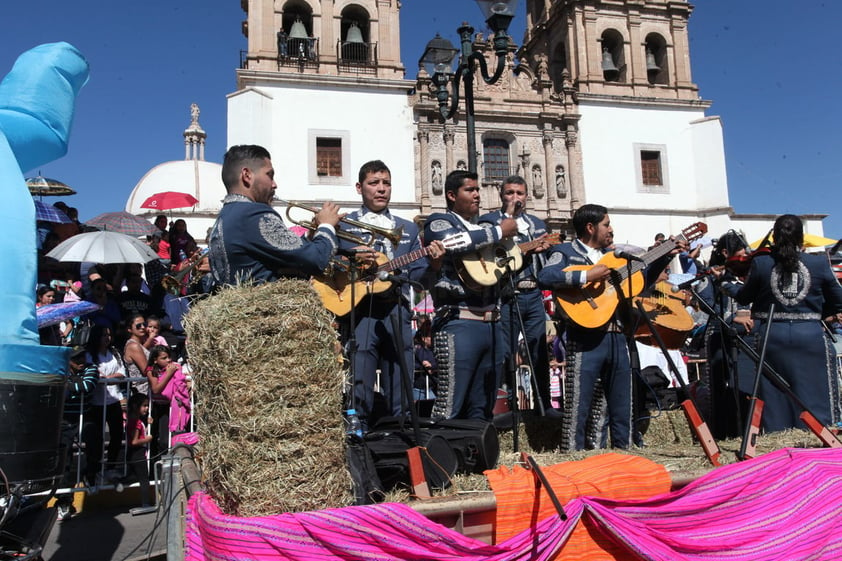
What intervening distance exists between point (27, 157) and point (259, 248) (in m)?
1.54

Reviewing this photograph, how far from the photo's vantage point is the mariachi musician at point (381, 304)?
16.7ft

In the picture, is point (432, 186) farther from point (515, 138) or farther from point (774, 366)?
point (774, 366)

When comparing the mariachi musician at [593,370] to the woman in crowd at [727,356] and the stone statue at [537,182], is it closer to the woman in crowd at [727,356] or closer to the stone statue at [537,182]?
the woman in crowd at [727,356]

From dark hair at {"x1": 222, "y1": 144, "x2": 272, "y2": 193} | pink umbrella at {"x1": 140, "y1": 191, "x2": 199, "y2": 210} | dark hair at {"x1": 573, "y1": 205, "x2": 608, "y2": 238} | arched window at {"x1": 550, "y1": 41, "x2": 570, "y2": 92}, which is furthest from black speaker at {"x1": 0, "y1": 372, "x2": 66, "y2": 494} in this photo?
arched window at {"x1": 550, "y1": 41, "x2": 570, "y2": 92}

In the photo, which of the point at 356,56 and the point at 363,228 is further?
the point at 356,56

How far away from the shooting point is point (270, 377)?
273 cm

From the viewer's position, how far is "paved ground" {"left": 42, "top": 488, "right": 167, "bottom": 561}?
4844 millimetres

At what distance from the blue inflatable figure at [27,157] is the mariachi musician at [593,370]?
3.57 metres

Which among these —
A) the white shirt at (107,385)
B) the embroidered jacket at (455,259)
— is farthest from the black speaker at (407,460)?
the white shirt at (107,385)

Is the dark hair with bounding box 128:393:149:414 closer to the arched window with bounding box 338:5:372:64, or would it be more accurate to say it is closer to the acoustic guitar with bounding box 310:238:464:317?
the acoustic guitar with bounding box 310:238:464:317

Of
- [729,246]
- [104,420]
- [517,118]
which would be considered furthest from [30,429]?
[517,118]

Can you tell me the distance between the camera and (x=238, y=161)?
391 centimetres

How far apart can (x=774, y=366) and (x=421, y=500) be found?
12.6 feet

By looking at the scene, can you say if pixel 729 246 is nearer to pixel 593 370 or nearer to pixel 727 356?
pixel 727 356
